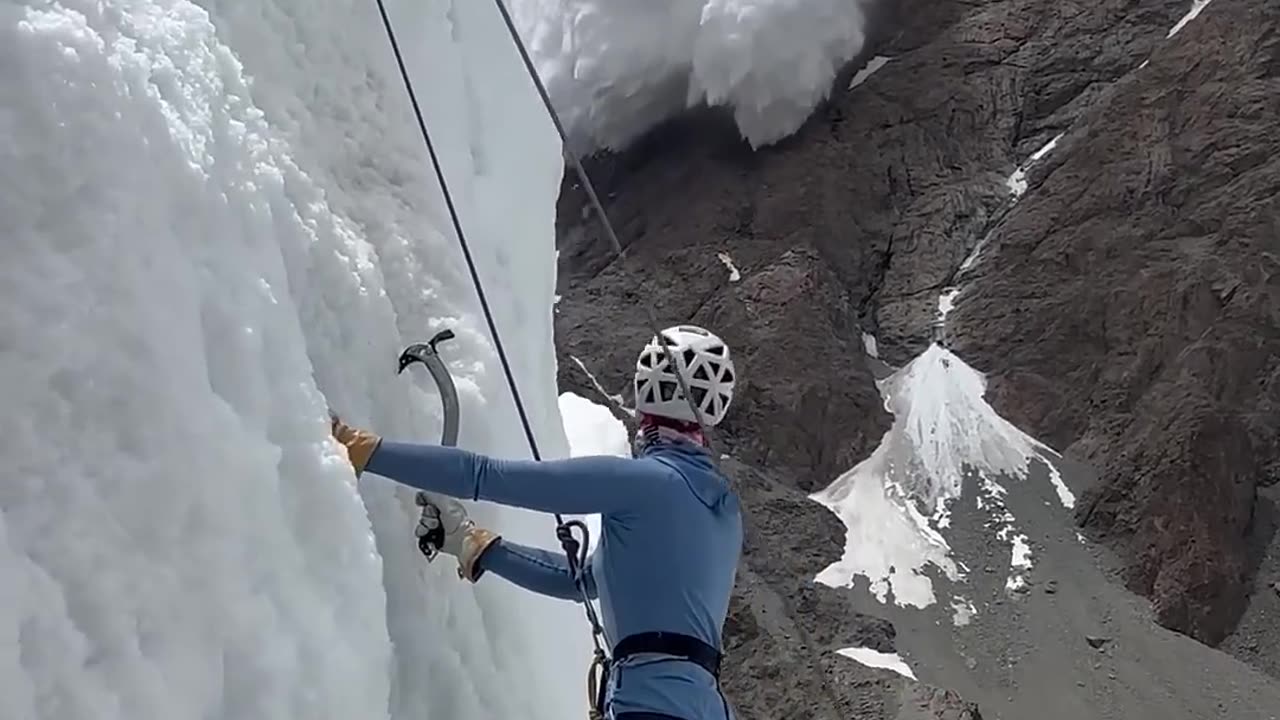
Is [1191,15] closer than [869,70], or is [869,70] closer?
[1191,15]

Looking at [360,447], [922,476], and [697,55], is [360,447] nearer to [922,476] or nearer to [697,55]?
[922,476]

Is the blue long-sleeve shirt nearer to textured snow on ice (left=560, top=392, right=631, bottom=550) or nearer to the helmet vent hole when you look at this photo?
the helmet vent hole

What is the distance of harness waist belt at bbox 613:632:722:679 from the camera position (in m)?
2.79

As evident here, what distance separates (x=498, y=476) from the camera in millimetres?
2582

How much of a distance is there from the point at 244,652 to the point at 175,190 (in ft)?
3.02

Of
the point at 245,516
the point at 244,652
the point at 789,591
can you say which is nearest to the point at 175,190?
the point at 245,516

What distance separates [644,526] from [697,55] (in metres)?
41.0

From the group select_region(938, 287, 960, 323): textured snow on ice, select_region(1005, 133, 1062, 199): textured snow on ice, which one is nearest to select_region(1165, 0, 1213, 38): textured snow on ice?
select_region(1005, 133, 1062, 199): textured snow on ice

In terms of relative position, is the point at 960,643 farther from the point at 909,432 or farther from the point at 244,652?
the point at 244,652

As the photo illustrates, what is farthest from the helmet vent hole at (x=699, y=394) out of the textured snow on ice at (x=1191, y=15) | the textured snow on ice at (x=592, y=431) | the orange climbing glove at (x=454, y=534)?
the textured snow on ice at (x=1191, y=15)

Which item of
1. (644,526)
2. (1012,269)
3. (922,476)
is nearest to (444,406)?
(644,526)

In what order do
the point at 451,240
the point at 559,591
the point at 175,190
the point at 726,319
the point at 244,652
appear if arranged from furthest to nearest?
the point at 726,319 → the point at 451,240 → the point at 559,591 → the point at 175,190 → the point at 244,652

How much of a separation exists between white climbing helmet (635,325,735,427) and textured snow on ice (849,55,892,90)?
42.1 metres

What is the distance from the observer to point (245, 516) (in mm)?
2236
